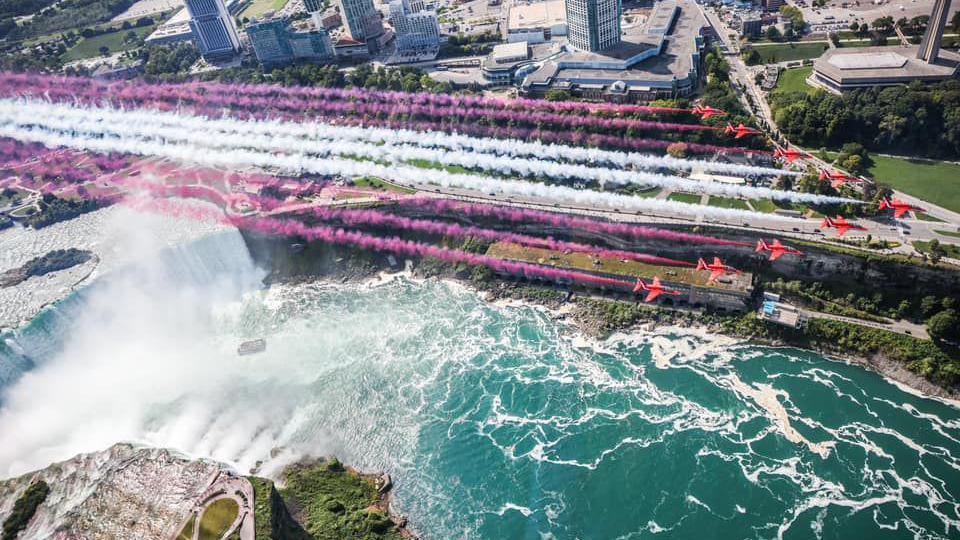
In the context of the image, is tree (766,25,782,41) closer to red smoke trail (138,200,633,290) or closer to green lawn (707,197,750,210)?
green lawn (707,197,750,210)

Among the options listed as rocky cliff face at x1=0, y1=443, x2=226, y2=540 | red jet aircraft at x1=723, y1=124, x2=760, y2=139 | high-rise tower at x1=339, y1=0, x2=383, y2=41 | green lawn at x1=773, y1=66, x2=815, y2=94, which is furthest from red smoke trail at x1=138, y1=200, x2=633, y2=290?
high-rise tower at x1=339, y1=0, x2=383, y2=41

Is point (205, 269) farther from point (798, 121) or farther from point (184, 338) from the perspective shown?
point (798, 121)

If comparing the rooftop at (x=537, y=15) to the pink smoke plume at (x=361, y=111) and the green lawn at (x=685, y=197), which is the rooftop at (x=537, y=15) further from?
the green lawn at (x=685, y=197)

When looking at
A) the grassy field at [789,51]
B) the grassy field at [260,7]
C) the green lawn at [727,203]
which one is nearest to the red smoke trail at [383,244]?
the green lawn at [727,203]

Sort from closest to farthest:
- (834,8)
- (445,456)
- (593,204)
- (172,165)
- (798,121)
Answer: (445,456), (593,204), (798,121), (172,165), (834,8)

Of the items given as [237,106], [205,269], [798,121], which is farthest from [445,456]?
[237,106]

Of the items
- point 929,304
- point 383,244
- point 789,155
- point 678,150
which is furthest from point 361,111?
point 929,304

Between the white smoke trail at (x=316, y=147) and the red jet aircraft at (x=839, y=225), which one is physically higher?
the white smoke trail at (x=316, y=147)
